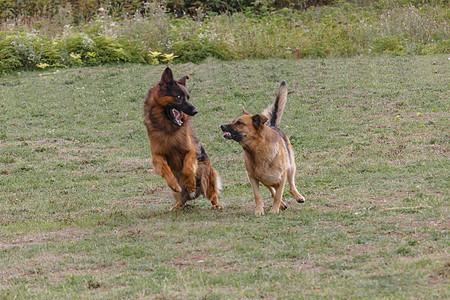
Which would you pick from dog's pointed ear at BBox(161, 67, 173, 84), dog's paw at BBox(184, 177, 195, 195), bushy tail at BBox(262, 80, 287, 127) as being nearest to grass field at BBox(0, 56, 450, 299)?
dog's paw at BBox(184, 177, 195, 195)

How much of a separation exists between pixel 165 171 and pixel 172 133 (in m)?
0.50

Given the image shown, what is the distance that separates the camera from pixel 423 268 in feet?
17.5

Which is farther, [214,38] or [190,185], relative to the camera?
[214,38]

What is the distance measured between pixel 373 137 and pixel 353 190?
131 inches

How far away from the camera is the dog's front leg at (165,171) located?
816cm

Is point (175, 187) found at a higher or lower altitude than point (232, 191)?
higher

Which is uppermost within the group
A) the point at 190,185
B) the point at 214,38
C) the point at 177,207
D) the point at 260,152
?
the point at 260,152

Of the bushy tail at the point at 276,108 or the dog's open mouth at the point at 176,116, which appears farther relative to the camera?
the bushy tail at the point at 276,108

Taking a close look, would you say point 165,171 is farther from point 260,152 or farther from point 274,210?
point 274,210

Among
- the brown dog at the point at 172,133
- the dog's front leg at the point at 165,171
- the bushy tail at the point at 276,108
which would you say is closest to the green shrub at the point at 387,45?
the bushy tail at the point at 276,108

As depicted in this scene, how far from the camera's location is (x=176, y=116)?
8297mm

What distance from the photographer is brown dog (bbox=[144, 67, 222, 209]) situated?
816 cm

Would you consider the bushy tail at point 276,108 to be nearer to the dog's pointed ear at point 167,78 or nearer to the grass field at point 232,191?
the grass field at point 232,191

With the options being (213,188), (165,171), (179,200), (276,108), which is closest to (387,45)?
(276,108)
